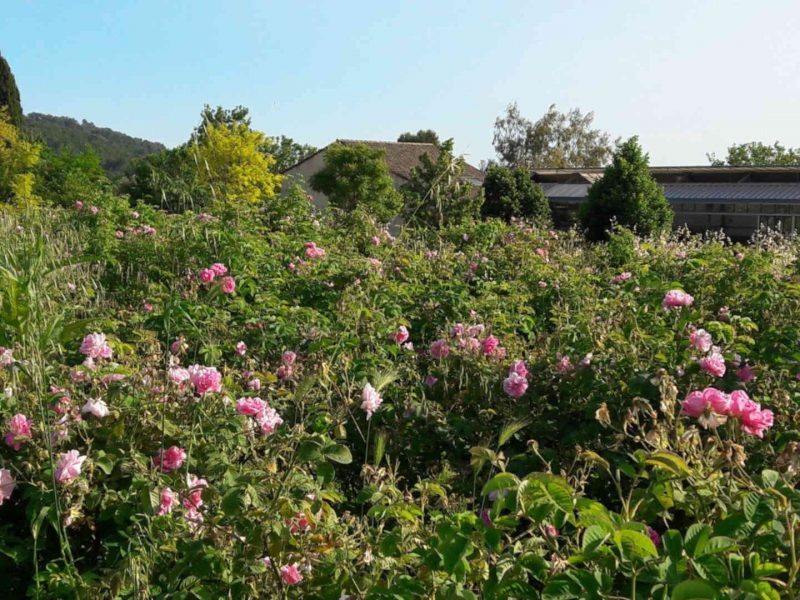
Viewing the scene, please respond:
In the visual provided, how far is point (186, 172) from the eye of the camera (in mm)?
10109

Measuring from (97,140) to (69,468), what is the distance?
310 feet

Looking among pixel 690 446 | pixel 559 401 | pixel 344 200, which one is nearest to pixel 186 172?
pixel 559 401

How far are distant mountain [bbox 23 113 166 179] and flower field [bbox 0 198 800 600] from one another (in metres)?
65.3

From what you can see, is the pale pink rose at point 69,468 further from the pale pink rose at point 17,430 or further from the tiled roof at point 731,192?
the tiled roof at point 731,192

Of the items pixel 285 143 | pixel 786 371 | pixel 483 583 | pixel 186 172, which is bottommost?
pixel 483 583

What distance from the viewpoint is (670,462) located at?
1449 millimetres

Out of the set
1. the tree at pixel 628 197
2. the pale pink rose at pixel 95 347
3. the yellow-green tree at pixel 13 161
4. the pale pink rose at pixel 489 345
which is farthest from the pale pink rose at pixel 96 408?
the yellow-green tree at pixel 13 161

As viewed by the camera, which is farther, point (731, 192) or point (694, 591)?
point (731, 192)

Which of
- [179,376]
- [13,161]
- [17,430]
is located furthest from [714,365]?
[13,161]

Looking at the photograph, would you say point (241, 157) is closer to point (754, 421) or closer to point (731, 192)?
point (731, 192)

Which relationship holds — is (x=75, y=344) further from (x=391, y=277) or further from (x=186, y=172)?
(x=186, y=172)

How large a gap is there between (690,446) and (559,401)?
1441 millimetres

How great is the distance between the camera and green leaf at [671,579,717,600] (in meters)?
1.06

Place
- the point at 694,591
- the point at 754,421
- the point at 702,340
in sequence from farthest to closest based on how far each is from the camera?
the point at 702,340 < the point at 754,421 < the point at 694,591
